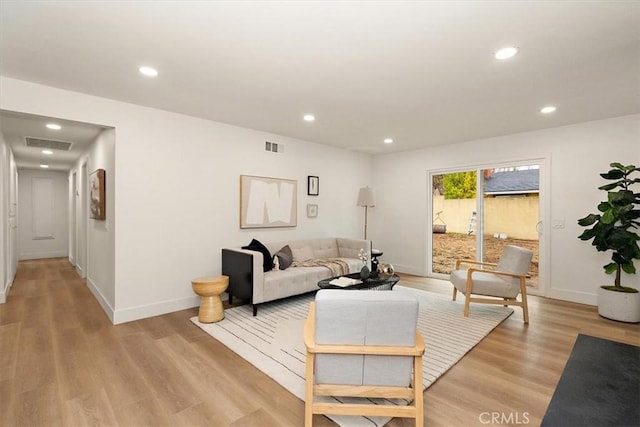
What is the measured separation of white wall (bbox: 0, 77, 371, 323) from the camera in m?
3.31

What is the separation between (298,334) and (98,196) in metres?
3.18

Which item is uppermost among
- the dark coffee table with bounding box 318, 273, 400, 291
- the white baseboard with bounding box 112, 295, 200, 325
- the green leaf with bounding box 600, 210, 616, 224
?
the green leaf with bounding box 600, 210, 616, 224

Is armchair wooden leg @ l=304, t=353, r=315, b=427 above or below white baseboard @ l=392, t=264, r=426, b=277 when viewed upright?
above

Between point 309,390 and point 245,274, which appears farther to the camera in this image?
point 245,274

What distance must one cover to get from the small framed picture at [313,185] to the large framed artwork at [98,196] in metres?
3.00

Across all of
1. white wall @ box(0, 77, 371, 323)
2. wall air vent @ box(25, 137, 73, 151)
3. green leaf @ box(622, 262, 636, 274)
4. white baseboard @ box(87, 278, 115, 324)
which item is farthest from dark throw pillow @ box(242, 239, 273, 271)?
green leaf @ box(622, 262, 636, 274)

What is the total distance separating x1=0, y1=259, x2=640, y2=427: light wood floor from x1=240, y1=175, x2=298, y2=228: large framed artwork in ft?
5.37

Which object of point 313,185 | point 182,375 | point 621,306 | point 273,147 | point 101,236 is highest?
point 273,147

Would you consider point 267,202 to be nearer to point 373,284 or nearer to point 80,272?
point 373,284

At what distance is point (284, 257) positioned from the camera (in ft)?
14.0

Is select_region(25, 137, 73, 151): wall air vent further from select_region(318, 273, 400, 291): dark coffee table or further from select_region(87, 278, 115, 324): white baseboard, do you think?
select_region(318, 273, 400, 291): dark coffee table

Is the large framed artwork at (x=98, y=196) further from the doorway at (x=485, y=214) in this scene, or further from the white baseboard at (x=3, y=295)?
the doorway at (x=485, y=214)

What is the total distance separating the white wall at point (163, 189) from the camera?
130 inches

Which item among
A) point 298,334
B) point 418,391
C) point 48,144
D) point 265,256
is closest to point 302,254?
point 265,256
